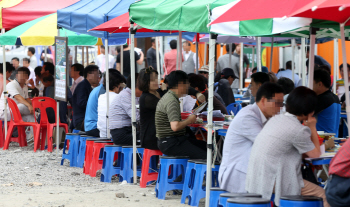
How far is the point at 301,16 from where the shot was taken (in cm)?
427

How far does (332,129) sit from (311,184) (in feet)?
6.09

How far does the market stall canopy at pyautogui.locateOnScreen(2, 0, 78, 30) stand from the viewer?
400 inches

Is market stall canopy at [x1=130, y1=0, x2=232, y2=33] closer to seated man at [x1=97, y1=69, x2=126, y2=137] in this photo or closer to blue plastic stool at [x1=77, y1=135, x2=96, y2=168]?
seated man at [x1=97, y1=69, x2=126, y2=137]

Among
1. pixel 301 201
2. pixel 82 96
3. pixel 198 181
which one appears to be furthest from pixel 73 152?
pixel 301 201

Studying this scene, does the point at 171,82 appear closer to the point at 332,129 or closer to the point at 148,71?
the point at 148,71

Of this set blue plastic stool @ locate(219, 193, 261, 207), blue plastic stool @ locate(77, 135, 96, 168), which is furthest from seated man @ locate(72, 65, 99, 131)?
blue plastic stool @ locate(219, 193, 261, 207)

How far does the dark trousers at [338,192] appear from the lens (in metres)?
3.36

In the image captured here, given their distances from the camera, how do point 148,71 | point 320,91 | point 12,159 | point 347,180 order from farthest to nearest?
point 12,159 → point 148,71 → point 320,91 → point 347,180

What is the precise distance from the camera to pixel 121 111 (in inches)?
275

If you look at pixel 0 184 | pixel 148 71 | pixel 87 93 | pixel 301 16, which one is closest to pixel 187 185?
pixel 148 71

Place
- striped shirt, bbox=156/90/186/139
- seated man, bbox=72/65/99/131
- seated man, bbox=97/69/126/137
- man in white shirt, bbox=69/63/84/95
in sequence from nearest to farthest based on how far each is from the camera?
striped shirt, bbox=156/90/186/139 < seated man, bbox=97/69/126/137 < seated man, bbox=72/65/99/131 < man in white shirt, bbox=69/63/84/95

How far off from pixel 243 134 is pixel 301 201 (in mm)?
841

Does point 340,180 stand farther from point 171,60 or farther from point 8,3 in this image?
point 171,60

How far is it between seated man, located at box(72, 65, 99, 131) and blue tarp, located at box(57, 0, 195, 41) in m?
0.98
